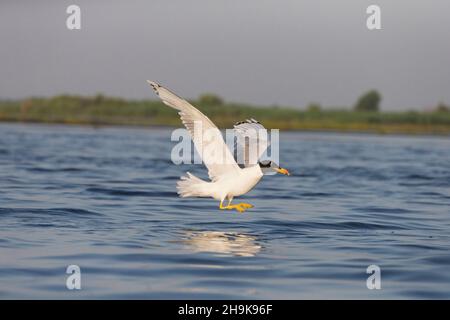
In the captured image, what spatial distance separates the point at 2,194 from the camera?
1822 cm

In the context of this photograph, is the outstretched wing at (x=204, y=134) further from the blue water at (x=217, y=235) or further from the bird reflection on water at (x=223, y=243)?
the blue water at (x=217, y=235)

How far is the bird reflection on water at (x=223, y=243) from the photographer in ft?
38.5

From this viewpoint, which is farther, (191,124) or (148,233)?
(148,233)

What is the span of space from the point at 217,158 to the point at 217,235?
126cm

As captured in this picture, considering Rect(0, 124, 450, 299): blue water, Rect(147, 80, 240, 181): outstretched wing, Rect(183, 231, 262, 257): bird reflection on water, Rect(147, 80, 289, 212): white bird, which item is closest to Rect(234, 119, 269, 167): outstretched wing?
Rect(147, 80, 289, 212): white bird

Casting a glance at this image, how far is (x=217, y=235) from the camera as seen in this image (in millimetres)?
13211

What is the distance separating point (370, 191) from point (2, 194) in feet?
29.2

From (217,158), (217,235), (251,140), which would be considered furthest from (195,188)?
(251,140)

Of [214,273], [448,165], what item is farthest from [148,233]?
[448,165]

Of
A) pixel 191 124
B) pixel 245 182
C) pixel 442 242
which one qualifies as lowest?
pixel 442 242
